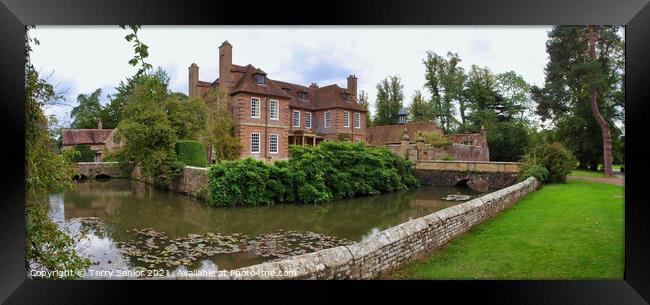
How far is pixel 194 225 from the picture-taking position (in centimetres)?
838

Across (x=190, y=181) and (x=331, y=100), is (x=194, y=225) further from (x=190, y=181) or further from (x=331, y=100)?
(x=331, y=100)

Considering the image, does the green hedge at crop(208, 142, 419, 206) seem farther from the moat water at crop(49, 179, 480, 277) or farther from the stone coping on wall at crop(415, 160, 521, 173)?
the stone coping on wall at crop(415, 160, 521, 173)

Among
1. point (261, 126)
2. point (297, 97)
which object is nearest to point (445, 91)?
point (297, 97)

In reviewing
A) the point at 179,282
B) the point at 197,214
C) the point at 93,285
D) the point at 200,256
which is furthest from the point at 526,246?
the point at 197,214

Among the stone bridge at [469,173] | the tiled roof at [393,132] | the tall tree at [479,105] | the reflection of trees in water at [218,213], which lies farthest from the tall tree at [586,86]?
the tiled roof at [393,132]

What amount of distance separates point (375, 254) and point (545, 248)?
2.50 metres

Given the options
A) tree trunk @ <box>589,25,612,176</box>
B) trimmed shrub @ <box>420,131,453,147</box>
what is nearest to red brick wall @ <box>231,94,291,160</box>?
trimmed shrub @ <box>420,131,453,147</box>

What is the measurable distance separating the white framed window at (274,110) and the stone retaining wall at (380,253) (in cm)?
933

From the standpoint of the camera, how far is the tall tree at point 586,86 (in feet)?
15.8

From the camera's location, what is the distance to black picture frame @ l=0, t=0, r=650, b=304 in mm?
3770

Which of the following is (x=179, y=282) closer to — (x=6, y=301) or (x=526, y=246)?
(x=6, y=301)

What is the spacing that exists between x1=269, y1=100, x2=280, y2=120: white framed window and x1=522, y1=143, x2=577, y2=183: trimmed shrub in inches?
356

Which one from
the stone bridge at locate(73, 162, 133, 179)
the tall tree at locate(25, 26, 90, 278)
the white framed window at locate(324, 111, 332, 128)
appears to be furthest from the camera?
the white framed window at locate(324, 111, 332, 128)
